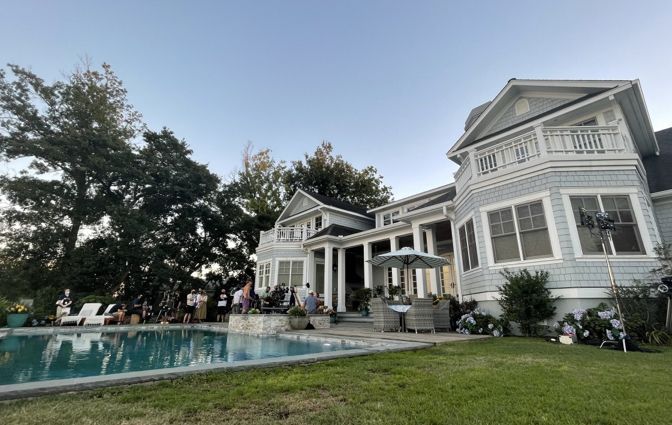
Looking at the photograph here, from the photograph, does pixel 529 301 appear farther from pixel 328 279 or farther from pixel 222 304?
pixel 222 304

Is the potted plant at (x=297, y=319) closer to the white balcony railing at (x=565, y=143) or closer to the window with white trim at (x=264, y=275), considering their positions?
the window with white trim at (x=264, y=275)

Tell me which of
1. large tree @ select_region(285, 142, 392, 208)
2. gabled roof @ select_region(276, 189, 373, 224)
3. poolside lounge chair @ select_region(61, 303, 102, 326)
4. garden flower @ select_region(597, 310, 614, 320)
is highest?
large tree @ select_region(285, 142, 392, 208)

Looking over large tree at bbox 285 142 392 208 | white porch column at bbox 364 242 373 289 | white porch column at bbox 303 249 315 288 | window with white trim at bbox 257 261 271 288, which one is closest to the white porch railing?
white porch column at bbox 364 242 373 289

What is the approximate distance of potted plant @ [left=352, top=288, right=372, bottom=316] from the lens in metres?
14.7

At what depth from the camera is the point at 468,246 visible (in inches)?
414

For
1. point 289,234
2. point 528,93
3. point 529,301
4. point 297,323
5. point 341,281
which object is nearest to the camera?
point 529,301

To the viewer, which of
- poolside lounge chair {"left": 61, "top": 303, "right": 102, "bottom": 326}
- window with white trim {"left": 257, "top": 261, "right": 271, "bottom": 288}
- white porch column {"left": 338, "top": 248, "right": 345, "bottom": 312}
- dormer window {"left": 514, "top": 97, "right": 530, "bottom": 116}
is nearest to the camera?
dormer window {"left": 514, "top": 97, "right": 530, "bottom": 116}

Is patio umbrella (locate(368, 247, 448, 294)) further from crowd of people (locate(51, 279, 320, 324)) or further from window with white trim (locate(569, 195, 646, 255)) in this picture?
crowd of people (locate(51, 279, 320, 324))

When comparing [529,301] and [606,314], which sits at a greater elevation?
[529,301]

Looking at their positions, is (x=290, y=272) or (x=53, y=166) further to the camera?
(x=53, y=166)

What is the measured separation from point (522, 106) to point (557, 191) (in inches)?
227

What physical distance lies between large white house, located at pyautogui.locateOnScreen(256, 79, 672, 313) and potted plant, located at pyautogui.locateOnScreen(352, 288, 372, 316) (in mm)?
3207

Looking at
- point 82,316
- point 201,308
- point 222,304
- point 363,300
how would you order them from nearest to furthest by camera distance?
point 82,316, point 363,300, point 222,304, point 201,308

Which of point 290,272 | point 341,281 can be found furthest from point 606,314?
point 290,272
